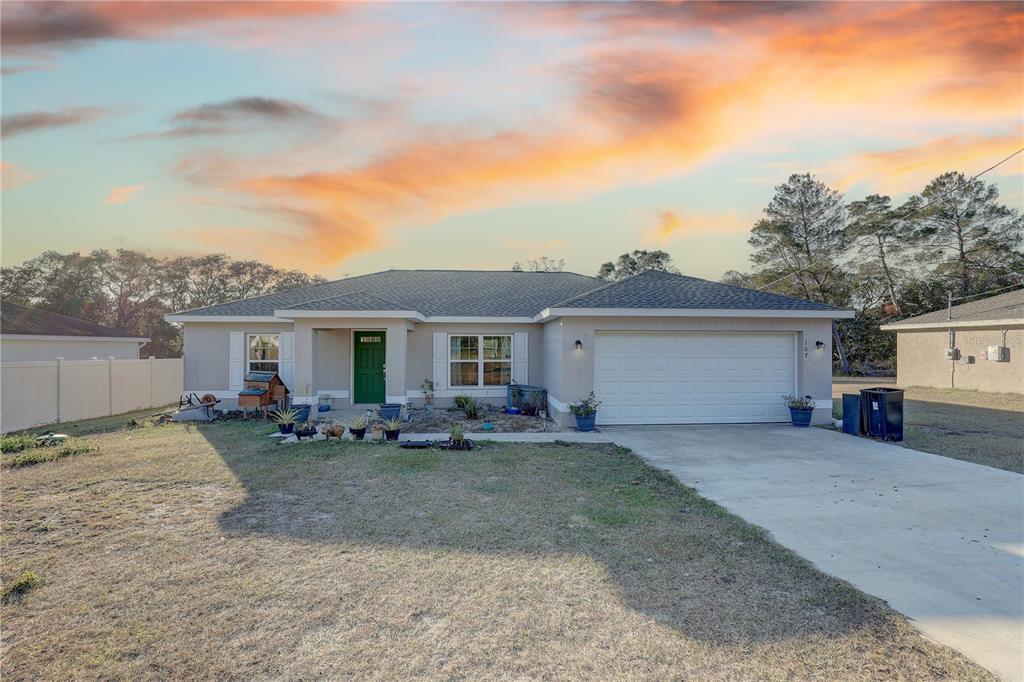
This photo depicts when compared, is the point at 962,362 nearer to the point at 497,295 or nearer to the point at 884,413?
the point at 884,413

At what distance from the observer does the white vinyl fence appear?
11148 millimetres

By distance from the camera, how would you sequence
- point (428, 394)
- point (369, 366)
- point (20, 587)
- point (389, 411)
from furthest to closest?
point (369, 366)
point (428, 394)
point (389, 411)
point (20, 587)

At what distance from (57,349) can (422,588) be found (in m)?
21.9

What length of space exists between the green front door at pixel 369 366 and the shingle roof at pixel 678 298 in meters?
6.04

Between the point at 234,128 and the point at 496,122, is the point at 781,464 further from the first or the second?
the point at 234,128

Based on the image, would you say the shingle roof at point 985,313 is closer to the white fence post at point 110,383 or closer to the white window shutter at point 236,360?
the white window shutter at point 236,360

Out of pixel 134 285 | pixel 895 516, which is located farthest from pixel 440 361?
pixel 134 285

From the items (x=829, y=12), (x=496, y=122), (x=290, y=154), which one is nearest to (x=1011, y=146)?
(x=829, y=12)

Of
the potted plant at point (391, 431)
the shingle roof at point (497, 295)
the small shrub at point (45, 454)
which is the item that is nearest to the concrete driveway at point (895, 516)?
the shingle roof at point (497, 295)

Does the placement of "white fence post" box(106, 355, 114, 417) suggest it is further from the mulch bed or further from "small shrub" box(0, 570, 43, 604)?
"small shrub" box(0, 570, 43, 604)

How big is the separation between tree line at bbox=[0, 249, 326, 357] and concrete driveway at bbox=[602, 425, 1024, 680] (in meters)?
33.9

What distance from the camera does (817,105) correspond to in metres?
11.0

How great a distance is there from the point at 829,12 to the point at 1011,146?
28.5 ft

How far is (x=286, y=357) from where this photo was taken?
1362 cm
